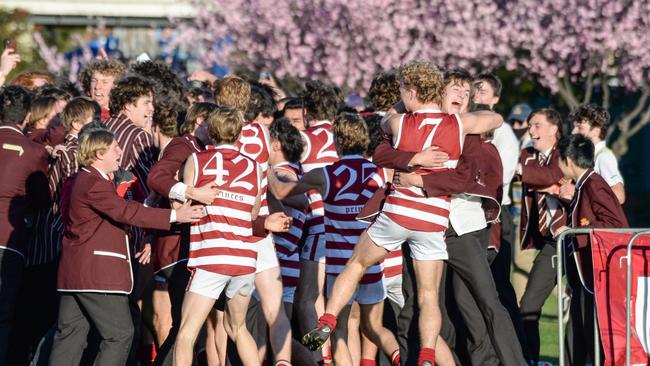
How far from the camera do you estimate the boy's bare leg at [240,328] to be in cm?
786

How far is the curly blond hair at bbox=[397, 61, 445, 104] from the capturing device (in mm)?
7586

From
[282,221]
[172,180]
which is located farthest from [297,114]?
[172,180]

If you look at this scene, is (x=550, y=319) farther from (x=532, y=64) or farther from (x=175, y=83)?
(x=532, y=64)

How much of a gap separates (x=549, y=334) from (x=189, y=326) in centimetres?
551

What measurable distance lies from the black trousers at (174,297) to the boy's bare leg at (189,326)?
58 centimetres

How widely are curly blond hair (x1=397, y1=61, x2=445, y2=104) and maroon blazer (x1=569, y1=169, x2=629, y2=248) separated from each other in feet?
4.95

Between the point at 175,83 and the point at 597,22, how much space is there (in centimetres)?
1407

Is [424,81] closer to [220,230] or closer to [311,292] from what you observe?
[220,230]

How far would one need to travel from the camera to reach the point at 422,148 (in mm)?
7613

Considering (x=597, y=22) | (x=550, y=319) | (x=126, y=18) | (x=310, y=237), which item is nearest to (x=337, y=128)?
(x=310, y=237)

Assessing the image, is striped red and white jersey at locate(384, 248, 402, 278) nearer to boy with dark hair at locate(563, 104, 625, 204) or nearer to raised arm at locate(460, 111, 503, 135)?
raised arm at locate(460, 111, 503, 135)

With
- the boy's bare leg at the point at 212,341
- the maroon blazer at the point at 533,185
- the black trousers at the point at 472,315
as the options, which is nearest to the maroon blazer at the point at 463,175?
the black trousers at the point at 472,315

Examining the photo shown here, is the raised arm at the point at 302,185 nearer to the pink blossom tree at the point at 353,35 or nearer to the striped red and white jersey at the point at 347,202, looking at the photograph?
the striped red and white jersey at the point at 347,202

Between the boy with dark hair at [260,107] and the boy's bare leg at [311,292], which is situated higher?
the boy with dark hair at [260,107]
